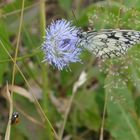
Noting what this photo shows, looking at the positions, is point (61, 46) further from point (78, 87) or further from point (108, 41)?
point (78, 87)

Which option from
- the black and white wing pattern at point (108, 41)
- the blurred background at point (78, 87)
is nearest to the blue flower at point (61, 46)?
the black and white wing pattern at point (108, 41)

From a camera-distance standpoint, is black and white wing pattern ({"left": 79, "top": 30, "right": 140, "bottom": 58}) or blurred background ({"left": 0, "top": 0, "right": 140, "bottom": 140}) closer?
black and white wing pattern ({"left": 79, "top": 30, "right": 140, "bottom": 58})

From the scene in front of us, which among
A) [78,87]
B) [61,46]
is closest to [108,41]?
[61,46]

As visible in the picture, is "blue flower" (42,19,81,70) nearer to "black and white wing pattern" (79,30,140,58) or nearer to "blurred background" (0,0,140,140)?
"black and white wing pattern" (79,30,140,58)

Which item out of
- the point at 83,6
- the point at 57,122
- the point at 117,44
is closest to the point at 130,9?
the point at 117,44

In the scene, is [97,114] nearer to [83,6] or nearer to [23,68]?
[23,68]

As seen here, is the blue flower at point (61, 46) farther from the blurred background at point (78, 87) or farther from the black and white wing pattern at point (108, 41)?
the blurred background at point (78, 87)

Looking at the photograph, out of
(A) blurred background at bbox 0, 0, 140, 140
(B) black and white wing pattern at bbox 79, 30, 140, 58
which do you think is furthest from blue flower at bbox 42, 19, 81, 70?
(A) blurred background at bbox 0, 0, 140, 140
